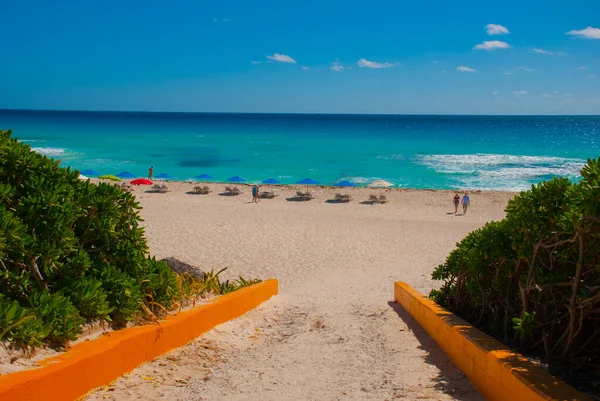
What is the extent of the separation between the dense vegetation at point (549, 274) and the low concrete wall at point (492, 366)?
0.22 metres

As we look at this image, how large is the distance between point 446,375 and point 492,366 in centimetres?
65

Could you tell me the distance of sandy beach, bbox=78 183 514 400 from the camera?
142 inches

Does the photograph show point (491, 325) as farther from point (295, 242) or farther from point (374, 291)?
point (295, 242)

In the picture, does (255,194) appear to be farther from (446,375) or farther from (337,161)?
(337,161)

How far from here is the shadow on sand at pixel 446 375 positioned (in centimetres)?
339

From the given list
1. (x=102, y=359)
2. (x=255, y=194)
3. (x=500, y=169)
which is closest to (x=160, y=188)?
(x=255, y=194)

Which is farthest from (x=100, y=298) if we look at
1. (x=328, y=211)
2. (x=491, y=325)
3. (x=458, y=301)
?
(x=328, y=211)

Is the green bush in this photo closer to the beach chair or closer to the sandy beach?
the sandy beach

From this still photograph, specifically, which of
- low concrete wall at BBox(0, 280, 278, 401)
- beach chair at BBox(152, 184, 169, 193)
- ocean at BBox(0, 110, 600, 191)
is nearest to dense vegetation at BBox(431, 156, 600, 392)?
low concrete wall at BBox(0, 280, 278, 401)

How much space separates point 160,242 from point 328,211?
9.57 m

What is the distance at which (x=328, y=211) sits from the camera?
2227 centimetres

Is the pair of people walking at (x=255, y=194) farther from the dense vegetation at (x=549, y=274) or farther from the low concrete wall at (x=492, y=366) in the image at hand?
the dense vegetation at (x=549, y=274)

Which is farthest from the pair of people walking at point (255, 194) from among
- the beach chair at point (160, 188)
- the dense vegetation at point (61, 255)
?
the dense vegetation at point (61, 255)

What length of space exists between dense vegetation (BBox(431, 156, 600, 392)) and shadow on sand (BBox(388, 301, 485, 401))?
1.55ft
